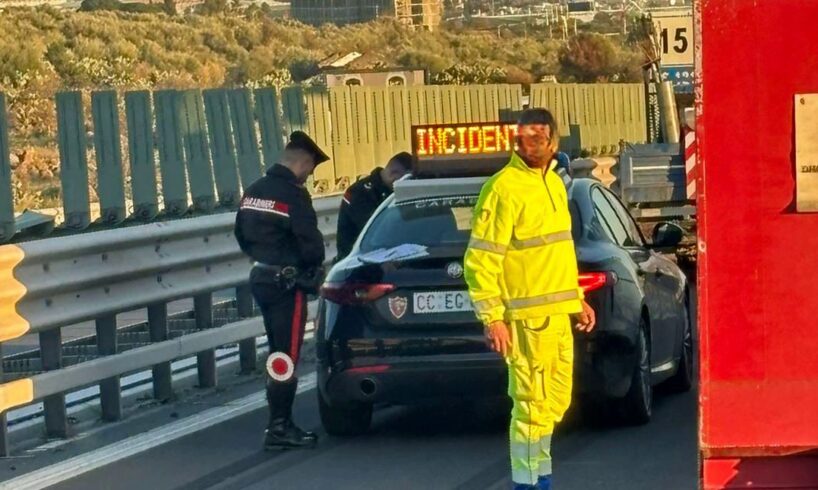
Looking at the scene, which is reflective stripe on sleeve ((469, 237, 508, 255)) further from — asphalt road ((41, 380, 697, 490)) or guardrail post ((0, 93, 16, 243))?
guardrail post ((0, 93, 16, 243))

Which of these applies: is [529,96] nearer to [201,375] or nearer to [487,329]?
[201,375]

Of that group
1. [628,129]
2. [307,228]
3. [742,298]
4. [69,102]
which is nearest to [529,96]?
[628,129]

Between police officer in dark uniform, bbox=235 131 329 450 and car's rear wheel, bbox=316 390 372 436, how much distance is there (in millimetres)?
203

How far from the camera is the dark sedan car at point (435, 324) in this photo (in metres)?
9.46

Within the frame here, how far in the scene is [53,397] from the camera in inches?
395

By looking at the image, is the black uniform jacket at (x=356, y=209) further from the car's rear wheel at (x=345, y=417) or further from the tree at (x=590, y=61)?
the tree at (x=590, y=61)

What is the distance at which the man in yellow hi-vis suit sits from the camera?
7.41 m

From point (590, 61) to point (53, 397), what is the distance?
7345cm

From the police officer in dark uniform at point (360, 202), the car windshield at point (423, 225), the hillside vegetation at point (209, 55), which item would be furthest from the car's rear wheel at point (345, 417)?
the hillside vegetation at point (209, 55)

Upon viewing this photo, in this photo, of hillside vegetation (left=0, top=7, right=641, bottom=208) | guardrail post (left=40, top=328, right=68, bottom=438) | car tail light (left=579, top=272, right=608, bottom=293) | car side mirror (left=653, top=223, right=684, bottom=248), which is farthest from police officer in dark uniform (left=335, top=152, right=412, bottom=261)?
hillside vegetation (left=0, top=7, right=641, bottom=208)

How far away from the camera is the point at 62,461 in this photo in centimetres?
945

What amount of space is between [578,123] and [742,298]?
90.3 ft

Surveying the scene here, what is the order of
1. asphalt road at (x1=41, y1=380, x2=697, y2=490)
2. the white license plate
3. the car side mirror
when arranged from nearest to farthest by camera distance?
asphalt road at (x1=41, y1=380, x2=697, y2=490) < the white license plate < the car side mirror

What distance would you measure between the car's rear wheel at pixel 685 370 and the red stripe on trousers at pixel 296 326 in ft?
8.57
